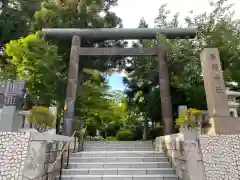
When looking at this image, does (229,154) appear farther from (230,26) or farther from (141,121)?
(141,121)

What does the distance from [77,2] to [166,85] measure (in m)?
6.68

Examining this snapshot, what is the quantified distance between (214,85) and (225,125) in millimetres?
1249

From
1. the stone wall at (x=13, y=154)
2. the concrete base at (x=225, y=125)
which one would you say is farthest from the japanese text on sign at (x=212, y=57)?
the stone wall at (x=13, y=154)

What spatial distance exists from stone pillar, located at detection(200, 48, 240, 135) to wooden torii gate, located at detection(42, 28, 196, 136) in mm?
2212

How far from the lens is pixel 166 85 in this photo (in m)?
8.45

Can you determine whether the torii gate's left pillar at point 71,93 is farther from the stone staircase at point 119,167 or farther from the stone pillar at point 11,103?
the stone staircase at point 119,167

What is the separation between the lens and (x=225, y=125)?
5559 millimetres

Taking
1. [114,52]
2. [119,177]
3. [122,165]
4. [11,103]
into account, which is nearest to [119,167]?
[122,165]

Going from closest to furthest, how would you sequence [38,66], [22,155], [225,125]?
[22,155] < [225,125] < [38,66]

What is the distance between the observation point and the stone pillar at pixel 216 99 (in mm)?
5547

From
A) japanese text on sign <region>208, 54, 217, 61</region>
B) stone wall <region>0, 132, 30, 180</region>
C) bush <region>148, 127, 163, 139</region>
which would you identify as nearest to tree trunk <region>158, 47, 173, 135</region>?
japanese text on sign <region>208, 54, 217, 61</region>

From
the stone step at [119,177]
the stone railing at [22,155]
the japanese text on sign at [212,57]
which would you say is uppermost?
the japanese text on sign at [212,57]

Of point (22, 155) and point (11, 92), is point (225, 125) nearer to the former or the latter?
point (22, 155)

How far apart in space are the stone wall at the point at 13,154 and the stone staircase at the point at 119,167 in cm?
137
